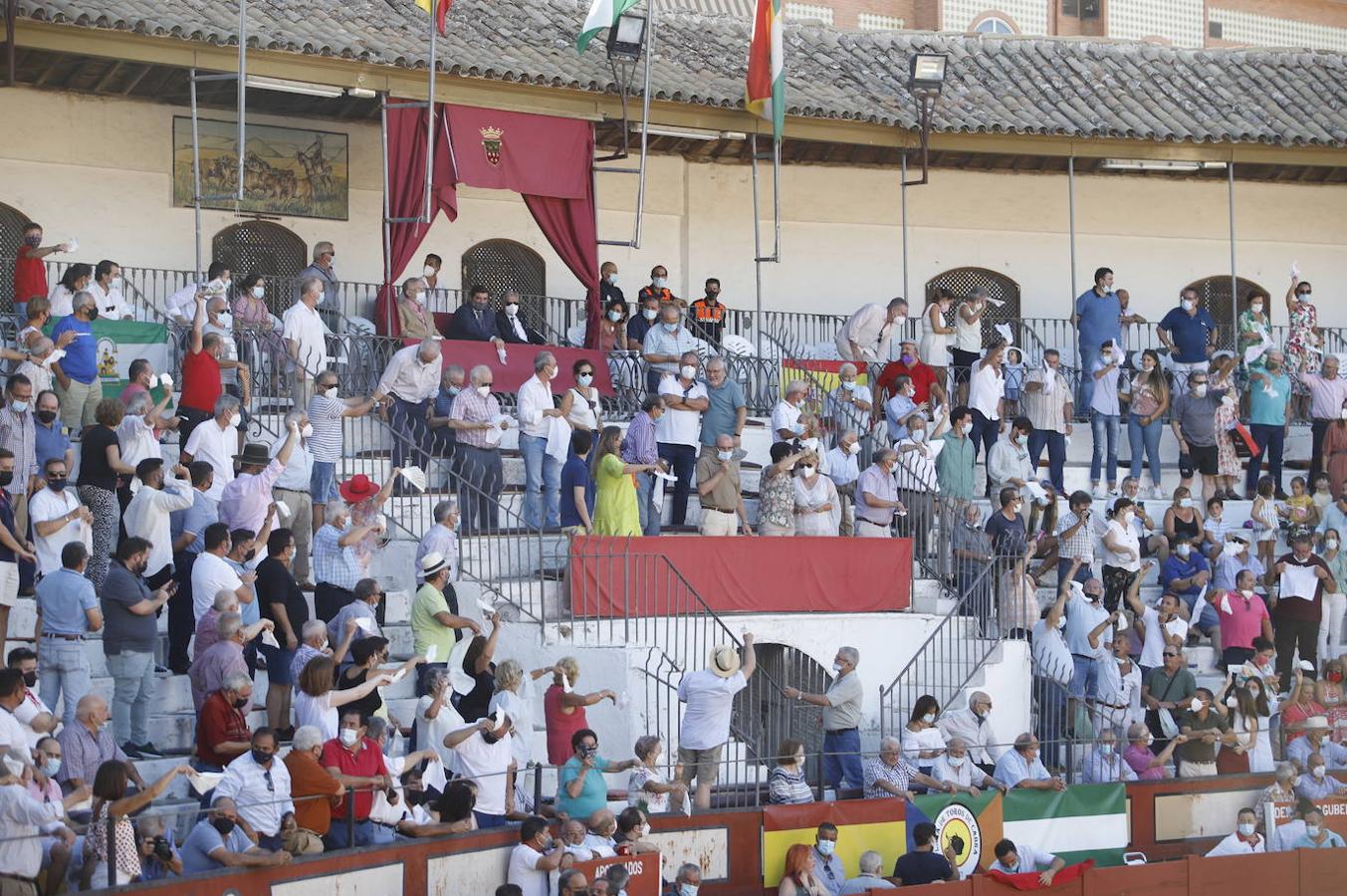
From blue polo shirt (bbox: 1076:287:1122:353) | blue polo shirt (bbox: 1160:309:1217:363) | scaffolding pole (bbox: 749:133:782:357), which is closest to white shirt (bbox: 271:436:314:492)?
scaffolding pole (bbox: 749:133:782:357)

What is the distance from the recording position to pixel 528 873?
14297 mm

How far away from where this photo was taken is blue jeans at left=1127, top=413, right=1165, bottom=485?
79.4 feet

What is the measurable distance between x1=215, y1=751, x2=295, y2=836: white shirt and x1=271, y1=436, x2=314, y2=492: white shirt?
14.3ft

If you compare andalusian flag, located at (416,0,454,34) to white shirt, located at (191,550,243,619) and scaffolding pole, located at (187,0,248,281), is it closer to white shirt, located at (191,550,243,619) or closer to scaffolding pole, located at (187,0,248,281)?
scaffolding pole, located at (187,0,248,281)

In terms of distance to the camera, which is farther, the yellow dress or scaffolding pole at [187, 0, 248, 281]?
scaffolding pole at [187, 0, 248, 281]

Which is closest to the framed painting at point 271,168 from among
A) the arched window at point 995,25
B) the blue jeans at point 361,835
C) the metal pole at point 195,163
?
the metal pole at point 195,163

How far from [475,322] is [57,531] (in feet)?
26.5

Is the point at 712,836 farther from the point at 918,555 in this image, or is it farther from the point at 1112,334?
the point at 1112,334

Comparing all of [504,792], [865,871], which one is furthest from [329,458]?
[865,871]

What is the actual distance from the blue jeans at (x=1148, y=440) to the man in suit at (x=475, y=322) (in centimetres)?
721

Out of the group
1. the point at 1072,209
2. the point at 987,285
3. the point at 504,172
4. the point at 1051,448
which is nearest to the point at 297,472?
the point at 504,172

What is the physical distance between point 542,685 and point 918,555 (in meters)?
5.00

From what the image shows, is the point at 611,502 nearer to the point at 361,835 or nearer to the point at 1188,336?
the point at 361,835

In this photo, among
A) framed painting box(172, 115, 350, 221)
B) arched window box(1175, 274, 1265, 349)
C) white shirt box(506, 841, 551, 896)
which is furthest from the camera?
arched window box(1175, 274, 1265, 349)
